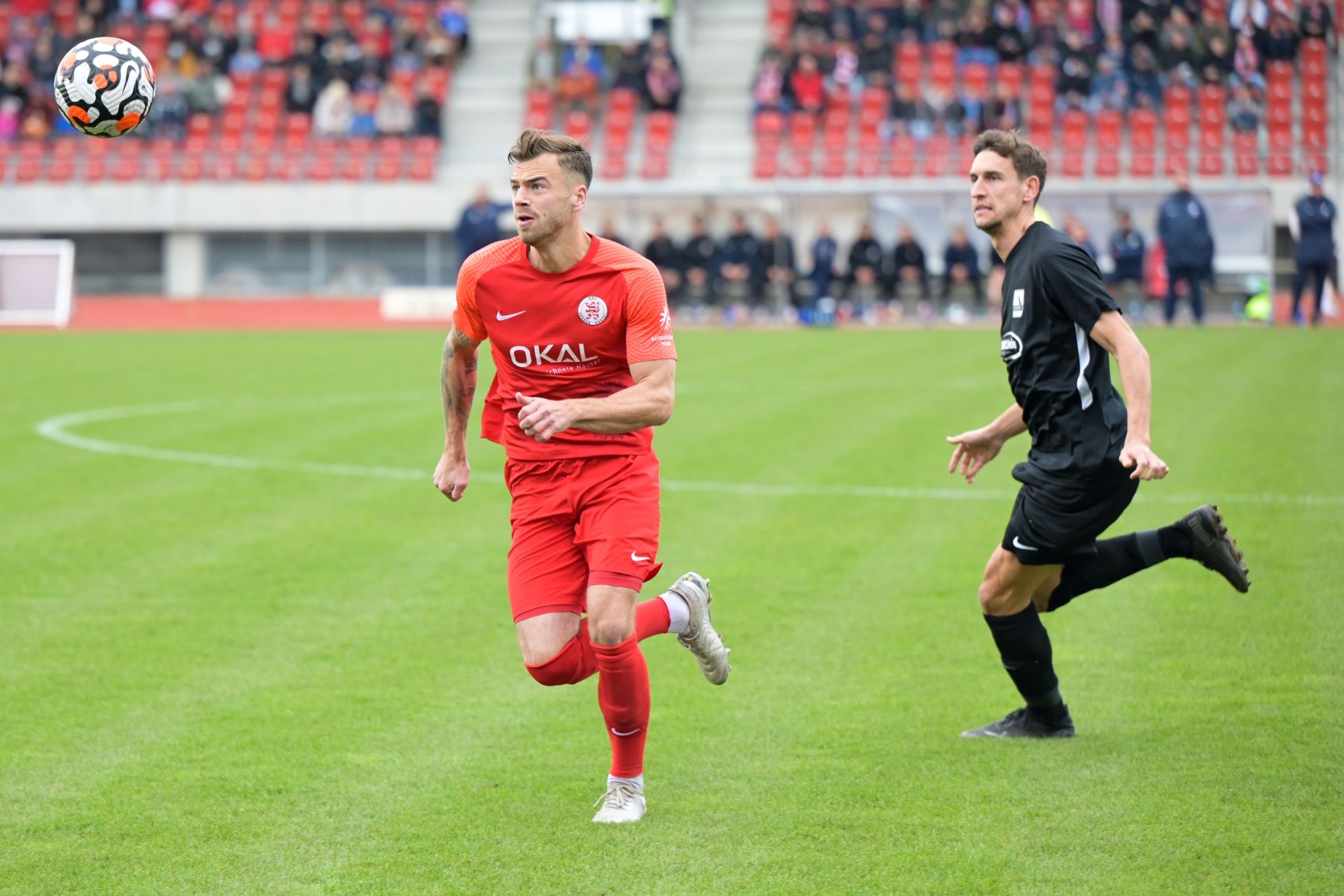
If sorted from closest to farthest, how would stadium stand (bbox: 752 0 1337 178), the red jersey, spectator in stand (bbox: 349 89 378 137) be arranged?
the red jersey → stadium stand (bbox: 752 0 1337 178) → spectator in stand (bbox: 349 89 378 137)

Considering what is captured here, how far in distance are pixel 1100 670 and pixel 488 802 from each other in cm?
296

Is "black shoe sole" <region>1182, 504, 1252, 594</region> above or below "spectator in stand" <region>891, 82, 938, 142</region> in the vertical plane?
below

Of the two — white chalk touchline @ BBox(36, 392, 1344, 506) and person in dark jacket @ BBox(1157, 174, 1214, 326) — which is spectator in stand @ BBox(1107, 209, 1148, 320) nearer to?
person in dark jacket @ BBox(1157, 174, 1214, 326)

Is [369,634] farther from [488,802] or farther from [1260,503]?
[1260,503]

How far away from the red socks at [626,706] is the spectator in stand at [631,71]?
34368 mm

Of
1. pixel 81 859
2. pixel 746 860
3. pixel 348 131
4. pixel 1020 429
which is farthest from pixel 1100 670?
pixel 348 131

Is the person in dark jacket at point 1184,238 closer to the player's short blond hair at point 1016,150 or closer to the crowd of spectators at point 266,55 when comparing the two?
the crowd of spectators at point 266,55

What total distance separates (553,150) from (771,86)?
108 ft

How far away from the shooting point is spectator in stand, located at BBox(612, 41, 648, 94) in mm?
38500

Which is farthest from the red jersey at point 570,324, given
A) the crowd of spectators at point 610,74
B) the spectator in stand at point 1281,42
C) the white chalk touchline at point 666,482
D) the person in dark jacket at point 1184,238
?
the crowd of spectators at point 610,74

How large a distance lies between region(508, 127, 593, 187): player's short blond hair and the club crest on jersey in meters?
0.37

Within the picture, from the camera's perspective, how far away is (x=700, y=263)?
101 ft

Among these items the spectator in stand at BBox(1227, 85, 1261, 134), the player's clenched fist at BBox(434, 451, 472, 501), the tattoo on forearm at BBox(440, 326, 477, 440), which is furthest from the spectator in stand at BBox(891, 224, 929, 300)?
the player's clenched fist at BBox(434, 451, 472, 501)

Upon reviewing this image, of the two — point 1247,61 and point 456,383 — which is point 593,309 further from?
point 1247,61
